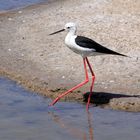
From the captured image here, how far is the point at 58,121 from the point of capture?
7.88m

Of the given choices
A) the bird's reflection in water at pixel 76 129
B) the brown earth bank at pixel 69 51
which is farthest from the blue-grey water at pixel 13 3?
the bird's reflection in water at pixel 76 129

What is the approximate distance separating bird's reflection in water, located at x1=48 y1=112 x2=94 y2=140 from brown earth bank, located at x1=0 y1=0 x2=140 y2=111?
2.69 feet

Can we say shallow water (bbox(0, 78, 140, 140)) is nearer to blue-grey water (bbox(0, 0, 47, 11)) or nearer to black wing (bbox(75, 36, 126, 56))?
black wing (bbox(75, 36, 126, 56))

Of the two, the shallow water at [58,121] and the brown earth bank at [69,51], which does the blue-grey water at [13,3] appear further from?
the shallow water at [58,121]

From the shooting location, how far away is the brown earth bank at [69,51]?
30.1 ft

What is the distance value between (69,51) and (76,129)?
3619 millimetres

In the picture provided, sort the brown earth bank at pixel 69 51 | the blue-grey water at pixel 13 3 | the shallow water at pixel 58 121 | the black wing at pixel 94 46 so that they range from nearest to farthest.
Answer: the shallow water at pixel 58 121, the black wing at pixel 94 46, the brown earth bank at pixel 69 51, the blue-grey water at pixel 13 3

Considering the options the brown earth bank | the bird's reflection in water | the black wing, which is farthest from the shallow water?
the black wing

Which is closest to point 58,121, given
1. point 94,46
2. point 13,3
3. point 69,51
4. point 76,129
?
point 76,129

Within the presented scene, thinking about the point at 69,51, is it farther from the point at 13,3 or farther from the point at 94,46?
the point at 13,3

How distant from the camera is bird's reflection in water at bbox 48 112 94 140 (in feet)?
23.8

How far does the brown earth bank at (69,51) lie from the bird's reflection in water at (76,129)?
32.3 inches

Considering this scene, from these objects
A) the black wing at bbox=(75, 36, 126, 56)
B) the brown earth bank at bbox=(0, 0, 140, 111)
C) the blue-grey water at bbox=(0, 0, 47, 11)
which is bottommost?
the blue-grey water at bbox=(0, 0, 47, 11)

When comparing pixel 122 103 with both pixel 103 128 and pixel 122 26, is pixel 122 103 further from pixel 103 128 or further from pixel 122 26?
pixel 122 26
